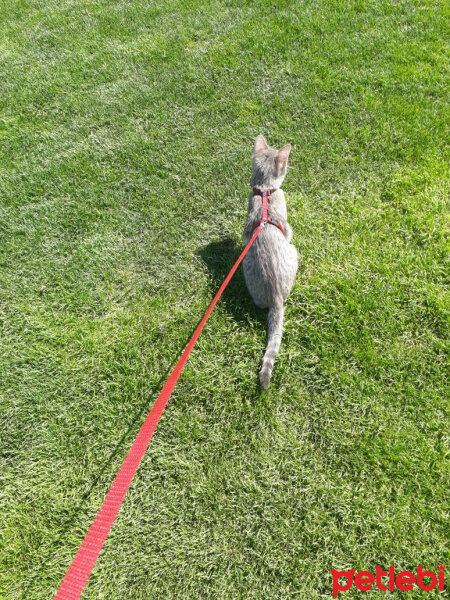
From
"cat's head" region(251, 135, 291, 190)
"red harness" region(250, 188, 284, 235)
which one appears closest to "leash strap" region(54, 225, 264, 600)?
"red harness" region(250, 188, 284, 235)

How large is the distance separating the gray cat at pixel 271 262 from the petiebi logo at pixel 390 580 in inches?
43.6

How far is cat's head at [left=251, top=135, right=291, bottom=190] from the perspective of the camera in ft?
9.29

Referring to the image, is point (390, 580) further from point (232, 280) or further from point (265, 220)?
point (265, 220)

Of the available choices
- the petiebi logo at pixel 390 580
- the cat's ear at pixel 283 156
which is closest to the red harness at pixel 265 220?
the cat's ear at pixel 283 156

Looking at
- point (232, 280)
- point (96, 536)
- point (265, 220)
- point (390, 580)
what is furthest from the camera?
point (232, 280)

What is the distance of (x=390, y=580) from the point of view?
6.15 feet

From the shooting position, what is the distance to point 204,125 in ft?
12.9

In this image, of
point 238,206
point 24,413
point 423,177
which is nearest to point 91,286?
point 24,413

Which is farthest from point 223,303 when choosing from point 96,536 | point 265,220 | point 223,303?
point 96,536

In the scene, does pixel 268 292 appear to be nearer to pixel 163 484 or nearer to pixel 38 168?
pixel 163 484

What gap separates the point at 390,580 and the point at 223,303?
77.4 inches

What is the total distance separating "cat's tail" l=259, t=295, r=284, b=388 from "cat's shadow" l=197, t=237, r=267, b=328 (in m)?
0.20

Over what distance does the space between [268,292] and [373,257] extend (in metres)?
1.05

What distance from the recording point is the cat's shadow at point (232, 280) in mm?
2771
